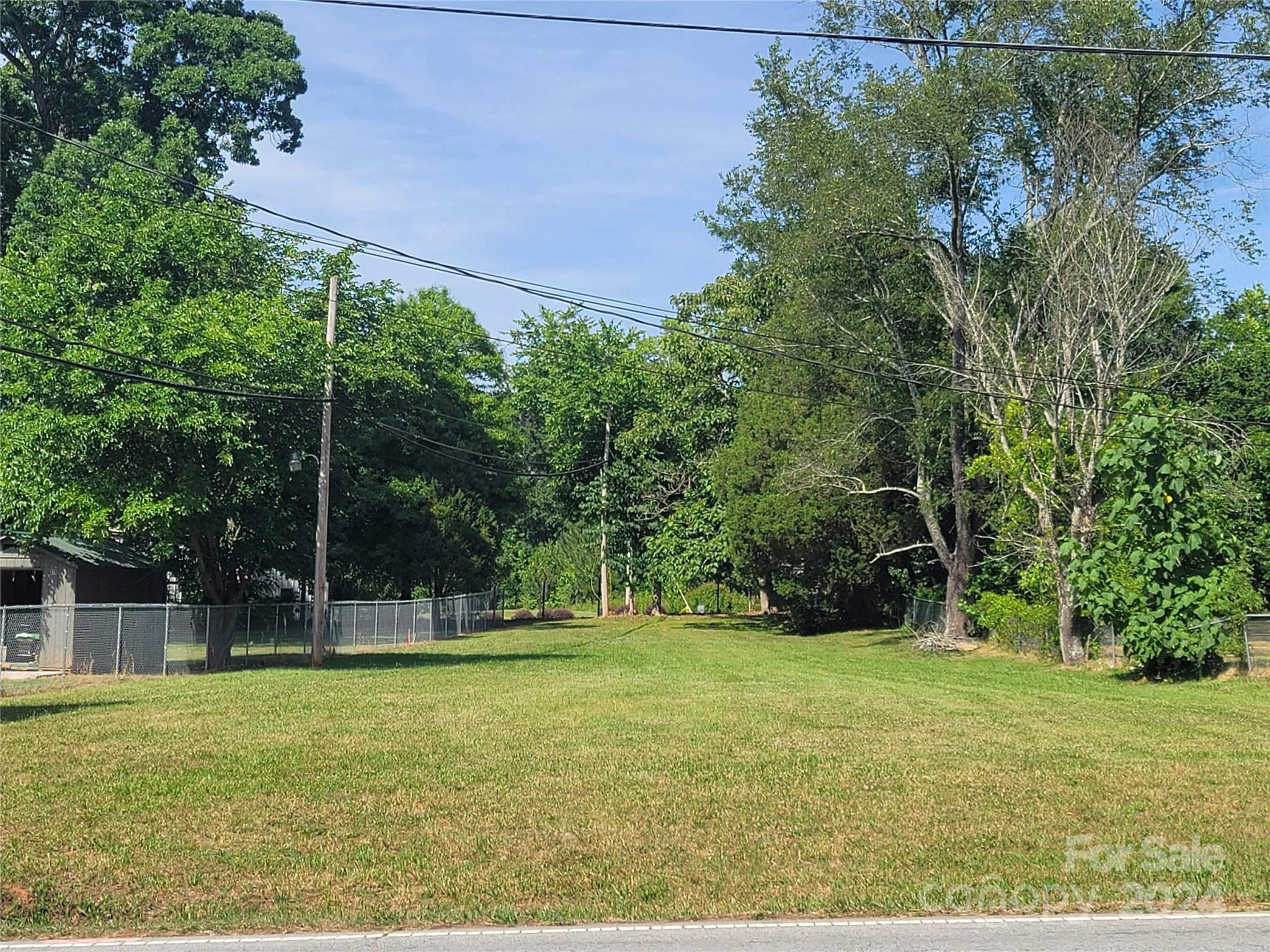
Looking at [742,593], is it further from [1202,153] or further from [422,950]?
[422,950]

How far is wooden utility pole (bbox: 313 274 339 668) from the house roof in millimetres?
7100

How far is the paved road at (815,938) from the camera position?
6809 mm

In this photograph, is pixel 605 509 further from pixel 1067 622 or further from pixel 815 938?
pixel 815 938

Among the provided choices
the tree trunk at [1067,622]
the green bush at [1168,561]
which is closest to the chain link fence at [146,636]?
the green bush at [1168,561]

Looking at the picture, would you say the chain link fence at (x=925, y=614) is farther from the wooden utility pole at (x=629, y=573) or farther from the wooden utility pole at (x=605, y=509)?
the wooden utility pole at (x=605, y=509)

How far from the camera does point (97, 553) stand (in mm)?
31938

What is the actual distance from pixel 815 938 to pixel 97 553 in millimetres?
29238

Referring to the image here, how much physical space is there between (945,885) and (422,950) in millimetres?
3476

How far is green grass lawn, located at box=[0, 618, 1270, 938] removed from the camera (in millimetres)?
7910

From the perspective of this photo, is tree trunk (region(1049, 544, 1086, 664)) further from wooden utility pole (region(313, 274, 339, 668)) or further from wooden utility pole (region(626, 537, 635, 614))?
wooden utility pole (region(626, 537, 635, 614))

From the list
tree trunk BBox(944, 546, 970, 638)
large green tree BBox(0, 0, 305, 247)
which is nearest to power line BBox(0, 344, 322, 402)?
tree trunk BBox(944, 546, 970, 638)

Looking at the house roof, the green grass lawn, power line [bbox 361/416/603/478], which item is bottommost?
the green grass lawn

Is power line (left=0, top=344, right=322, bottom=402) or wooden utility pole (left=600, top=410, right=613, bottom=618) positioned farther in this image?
wooden utility pole (left=600, top=410, right=613, bottom=618)

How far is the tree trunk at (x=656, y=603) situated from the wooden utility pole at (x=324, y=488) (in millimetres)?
37393
